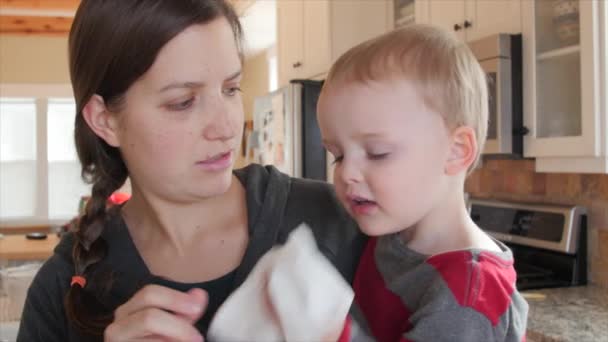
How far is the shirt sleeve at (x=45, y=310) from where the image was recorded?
1.12 metres

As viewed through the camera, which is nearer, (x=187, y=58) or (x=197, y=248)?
(x=187, y=58)

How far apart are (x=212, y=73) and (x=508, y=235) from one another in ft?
6.92

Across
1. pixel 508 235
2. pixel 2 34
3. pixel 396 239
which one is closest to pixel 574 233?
pixel 508 235

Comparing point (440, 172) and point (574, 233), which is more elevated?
point (440, 172)

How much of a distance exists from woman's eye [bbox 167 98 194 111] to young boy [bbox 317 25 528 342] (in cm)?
21

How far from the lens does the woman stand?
101cm

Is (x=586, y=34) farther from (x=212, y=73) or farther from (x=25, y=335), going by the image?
(x=25, y=335)

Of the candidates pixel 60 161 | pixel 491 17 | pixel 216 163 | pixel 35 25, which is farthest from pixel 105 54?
pixel 60 161

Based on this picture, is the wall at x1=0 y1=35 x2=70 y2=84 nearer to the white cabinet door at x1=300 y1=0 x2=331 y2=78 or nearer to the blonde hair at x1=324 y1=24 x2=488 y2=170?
the white cabinet door at x1=300 y1=0 x2=331 y2=78

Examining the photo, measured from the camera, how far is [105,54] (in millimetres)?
1038

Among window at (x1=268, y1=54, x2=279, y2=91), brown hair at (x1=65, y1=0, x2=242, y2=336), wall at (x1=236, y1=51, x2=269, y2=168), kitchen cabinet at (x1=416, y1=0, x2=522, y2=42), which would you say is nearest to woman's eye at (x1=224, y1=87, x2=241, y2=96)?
brown hair at (x1=65, y1=0, x2=242, y2=336)

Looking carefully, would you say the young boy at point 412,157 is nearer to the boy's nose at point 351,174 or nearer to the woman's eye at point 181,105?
the boy's nose at point 351,174

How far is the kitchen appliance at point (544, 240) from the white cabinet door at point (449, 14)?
0.81 meters

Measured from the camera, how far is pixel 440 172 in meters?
0.96
